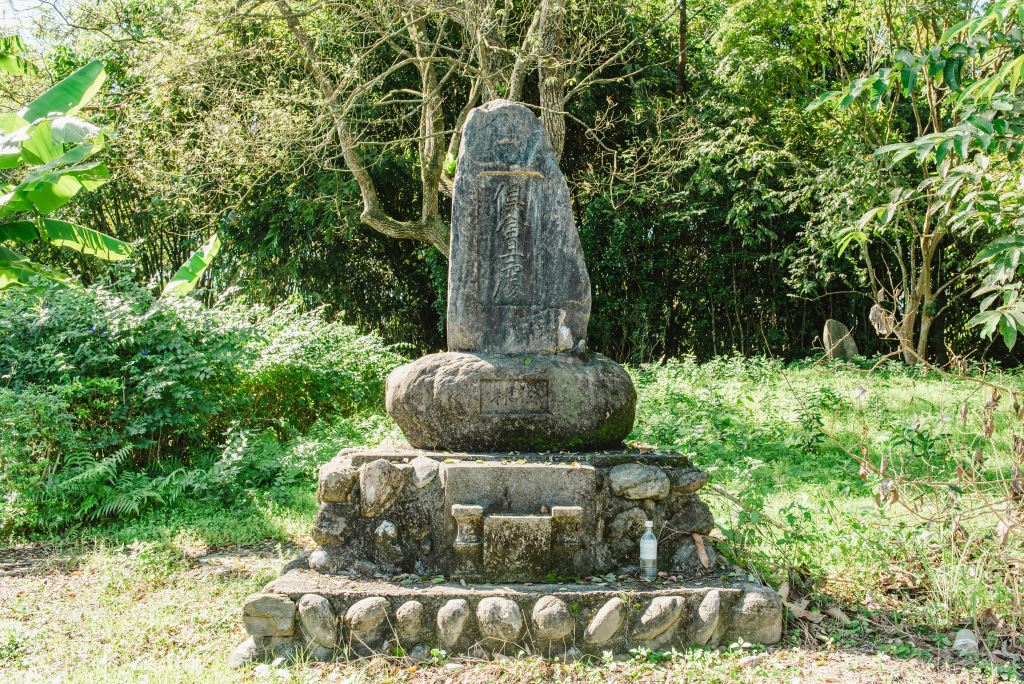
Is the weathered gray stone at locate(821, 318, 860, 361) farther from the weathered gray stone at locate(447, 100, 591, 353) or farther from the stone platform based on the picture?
the stone platform

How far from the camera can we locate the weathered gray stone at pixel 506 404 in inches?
187

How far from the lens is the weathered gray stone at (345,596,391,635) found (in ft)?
13.1

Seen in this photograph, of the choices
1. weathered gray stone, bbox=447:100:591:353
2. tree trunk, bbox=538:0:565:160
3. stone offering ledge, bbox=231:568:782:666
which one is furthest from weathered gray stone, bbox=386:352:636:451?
tree trunk, bbox=538:0:565:160

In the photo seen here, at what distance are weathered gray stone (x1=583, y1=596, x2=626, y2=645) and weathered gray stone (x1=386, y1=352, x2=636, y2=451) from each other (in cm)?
108

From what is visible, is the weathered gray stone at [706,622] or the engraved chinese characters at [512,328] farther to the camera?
the engraved chinese characters at [512,328]

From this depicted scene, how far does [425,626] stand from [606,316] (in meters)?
9.75

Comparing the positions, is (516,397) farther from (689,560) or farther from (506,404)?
(689,560)

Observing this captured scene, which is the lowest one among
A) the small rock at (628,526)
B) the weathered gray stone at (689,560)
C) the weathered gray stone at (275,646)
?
the weathered gray stone at (275,646)

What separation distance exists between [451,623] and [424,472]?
87cm

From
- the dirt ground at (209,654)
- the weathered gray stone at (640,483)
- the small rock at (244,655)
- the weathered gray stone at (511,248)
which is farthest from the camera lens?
the weathered gray stone at (511,248)

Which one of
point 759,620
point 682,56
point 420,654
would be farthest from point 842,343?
point 420,654

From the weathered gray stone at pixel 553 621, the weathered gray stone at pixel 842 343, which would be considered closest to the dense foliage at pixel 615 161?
the weathered gray stone at pixel 842 343

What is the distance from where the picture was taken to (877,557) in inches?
186

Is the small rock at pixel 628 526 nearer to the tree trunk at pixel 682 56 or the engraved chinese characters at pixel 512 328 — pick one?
the engraved chinese characters at pixel 512 328
